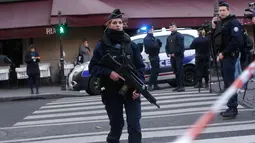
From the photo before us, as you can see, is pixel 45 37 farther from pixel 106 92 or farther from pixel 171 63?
pixel 106 92

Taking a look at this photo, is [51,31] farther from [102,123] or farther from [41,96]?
[102,123]

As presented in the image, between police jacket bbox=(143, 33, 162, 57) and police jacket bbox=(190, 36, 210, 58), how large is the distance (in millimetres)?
1183

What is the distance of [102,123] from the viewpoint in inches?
364

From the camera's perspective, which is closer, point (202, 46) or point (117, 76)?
point (117, 76)

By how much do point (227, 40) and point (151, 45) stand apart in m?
6.24

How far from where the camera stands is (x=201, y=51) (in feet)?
44.3

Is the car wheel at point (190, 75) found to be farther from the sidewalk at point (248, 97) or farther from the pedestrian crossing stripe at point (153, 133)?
the pedestrian crossing stripe at point (153, 133)

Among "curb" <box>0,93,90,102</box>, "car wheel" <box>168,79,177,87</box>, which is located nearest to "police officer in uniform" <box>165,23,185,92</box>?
"car wheel" <box>168,79,177,87</box>

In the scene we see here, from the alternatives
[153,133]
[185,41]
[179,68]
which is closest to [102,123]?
[153,133]

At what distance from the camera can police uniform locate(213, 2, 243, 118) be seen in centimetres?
801

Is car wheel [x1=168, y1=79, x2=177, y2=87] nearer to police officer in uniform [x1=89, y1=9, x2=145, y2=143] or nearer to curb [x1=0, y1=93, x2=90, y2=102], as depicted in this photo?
curb [x1=0, y1=93, x2=90, y2=102]

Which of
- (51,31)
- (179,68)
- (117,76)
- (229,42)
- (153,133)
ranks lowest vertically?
(153,133)

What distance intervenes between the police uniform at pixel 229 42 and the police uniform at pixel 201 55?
511 cm

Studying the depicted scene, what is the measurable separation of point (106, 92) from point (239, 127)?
9.50ft
